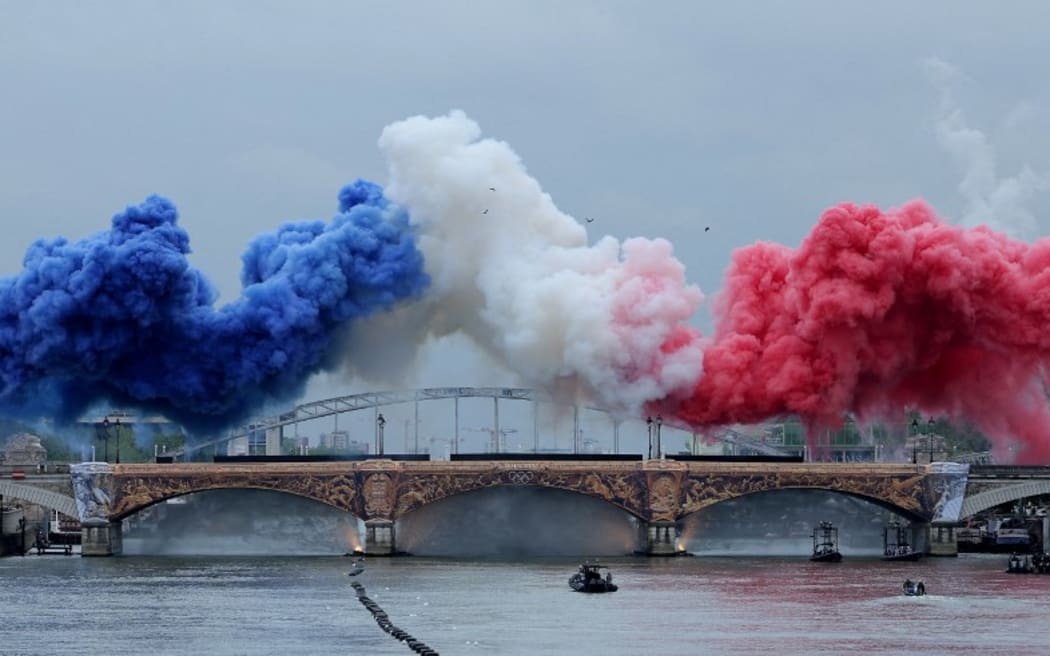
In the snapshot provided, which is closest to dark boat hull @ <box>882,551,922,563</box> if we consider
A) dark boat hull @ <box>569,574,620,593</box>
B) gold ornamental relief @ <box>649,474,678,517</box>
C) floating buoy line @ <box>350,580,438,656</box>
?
gold ornamental relief @ <box>649,474,678,517</box>

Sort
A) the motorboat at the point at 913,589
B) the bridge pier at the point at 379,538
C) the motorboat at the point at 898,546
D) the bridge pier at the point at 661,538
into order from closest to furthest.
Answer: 1. the motorboat at the point at 913,589
2. the motorboat at the point at 898,546
3. the bridge pier at the point at 661,538
4. the bridge pier at the point at 379,538

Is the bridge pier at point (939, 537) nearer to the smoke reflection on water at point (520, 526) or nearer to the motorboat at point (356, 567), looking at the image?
the smoke reflection on water at point (520, 526)

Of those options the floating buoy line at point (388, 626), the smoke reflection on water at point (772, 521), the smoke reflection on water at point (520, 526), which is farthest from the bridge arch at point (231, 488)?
the floating buoy line at point (388, 626)

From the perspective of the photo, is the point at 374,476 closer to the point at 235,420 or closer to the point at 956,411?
the point at 235,420

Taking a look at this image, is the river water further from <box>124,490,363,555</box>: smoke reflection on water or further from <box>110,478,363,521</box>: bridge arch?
<box>124,490,363,555</box>: smoke reflection on water

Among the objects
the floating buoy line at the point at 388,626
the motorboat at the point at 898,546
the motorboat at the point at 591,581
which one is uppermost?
the motorboat at the point at 898,546

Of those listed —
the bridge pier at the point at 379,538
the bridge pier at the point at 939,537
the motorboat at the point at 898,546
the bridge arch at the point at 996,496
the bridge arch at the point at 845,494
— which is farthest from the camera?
the bridge pier at the point at 939,537

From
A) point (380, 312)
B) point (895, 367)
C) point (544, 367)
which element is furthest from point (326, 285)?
point (895, 367)
